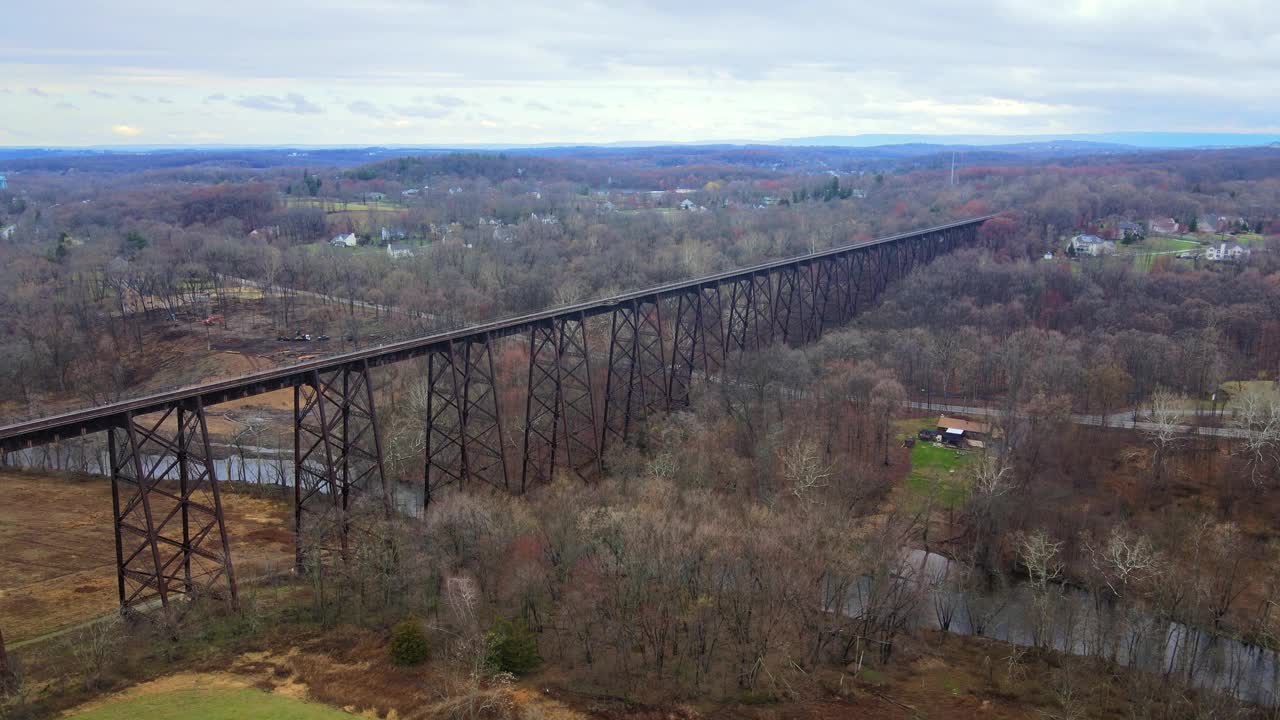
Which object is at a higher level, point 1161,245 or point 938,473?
point 1161,245

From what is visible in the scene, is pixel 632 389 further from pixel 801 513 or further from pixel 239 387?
pixel 239 387

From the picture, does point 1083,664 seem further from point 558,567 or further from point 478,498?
point 478,498

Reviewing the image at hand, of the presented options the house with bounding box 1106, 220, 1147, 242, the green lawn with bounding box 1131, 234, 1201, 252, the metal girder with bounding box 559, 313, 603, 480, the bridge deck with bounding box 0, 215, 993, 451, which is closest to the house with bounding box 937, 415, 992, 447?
the metal girder with bounding box 559, 313, 603, 480

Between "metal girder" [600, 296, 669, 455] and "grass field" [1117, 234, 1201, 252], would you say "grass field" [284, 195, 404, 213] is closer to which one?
"metal girder" [600, 296, 669, 455]

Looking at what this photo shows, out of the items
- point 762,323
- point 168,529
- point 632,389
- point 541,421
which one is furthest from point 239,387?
point 762,323

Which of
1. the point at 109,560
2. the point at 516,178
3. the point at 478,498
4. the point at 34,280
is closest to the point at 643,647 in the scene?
the point at 478,498

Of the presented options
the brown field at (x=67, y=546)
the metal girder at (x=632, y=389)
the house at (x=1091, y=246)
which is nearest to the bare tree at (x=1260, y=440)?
the metal girder at (x=632, y=389)

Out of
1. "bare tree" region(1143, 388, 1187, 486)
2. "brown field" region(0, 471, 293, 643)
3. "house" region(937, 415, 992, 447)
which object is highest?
"bare tree" region(1143, 388, 1187, 486)
